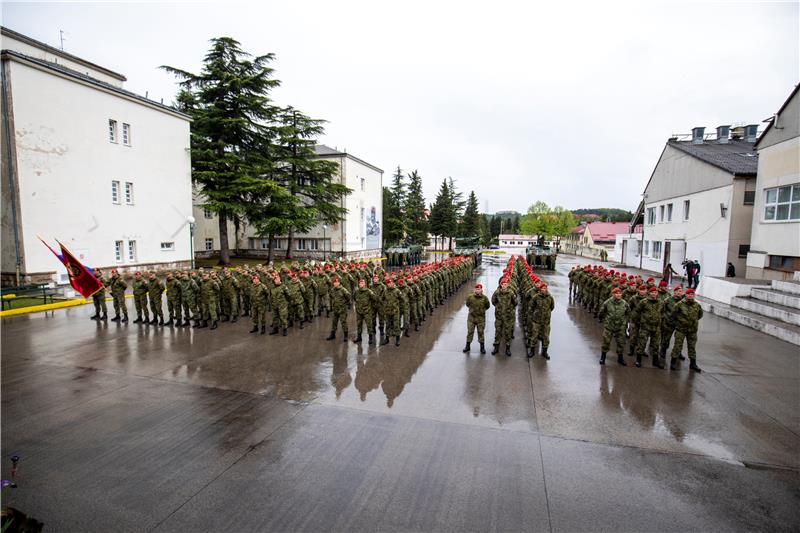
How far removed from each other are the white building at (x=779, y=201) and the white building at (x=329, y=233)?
27617 mm

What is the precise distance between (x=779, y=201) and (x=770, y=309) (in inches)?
228

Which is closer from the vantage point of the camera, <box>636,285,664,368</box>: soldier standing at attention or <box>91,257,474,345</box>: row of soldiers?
<box>636,285,664,368</box>: soldier standing at attention

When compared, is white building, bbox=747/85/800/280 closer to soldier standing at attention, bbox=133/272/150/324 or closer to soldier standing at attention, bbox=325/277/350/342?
soldier standing at attention, bbox=325/277/350/342

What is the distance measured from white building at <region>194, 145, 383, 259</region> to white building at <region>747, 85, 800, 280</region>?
90.6 feet

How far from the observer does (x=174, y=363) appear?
908 centimetres

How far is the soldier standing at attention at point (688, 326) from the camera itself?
349 inches

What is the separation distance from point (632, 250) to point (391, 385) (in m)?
34.3

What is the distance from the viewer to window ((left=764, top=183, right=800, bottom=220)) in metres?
15.3

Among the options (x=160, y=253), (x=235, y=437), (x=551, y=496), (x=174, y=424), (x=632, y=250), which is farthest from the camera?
(x=632, y=250)

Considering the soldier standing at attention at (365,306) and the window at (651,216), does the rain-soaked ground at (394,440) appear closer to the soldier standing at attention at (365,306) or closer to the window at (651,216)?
the soldier standing at attention at (365,306)

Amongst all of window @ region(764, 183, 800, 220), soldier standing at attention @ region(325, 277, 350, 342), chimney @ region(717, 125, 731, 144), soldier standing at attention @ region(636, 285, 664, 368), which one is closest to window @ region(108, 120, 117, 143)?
soldier standing at attention @ region(325, 277, 350, 342)

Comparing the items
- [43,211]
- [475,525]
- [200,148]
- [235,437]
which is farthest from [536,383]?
[200,148]

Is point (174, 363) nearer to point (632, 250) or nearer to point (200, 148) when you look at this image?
point (200, 148)

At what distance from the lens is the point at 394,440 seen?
5914 mm
